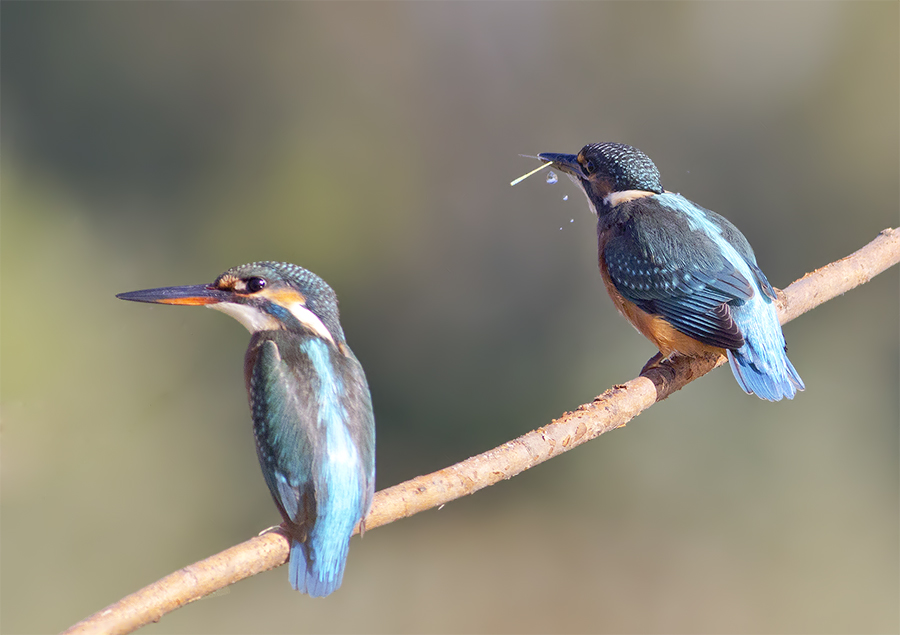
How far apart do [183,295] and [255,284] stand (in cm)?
8

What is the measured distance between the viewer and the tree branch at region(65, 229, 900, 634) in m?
0.71

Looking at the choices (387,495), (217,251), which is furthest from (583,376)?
(387,495)

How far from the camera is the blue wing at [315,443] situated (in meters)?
0.85

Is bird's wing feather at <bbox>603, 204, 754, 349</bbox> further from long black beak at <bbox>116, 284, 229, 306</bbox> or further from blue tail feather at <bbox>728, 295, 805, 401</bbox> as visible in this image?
long black beak at <bbox>116, 284, 229, 306</bbox>

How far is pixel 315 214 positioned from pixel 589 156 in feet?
6.70

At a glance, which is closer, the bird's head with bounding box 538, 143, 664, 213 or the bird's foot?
the bird's foot

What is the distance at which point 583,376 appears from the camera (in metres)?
3.86

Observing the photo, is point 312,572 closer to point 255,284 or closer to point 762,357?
point 255,284

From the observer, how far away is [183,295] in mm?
820

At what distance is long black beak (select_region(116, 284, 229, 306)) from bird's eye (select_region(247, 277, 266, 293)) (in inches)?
1.0

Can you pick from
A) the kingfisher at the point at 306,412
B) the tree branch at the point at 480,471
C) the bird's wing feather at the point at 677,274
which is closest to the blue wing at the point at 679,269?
the bird's wing feather at the point at 677,274

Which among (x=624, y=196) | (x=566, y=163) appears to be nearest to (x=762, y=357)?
(x=624, y=196)

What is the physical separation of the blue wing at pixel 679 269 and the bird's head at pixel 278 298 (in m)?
0.78

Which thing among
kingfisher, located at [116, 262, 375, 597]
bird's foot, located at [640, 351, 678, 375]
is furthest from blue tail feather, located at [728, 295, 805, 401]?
kingfisher, located at [116, 262, 375, 597]
